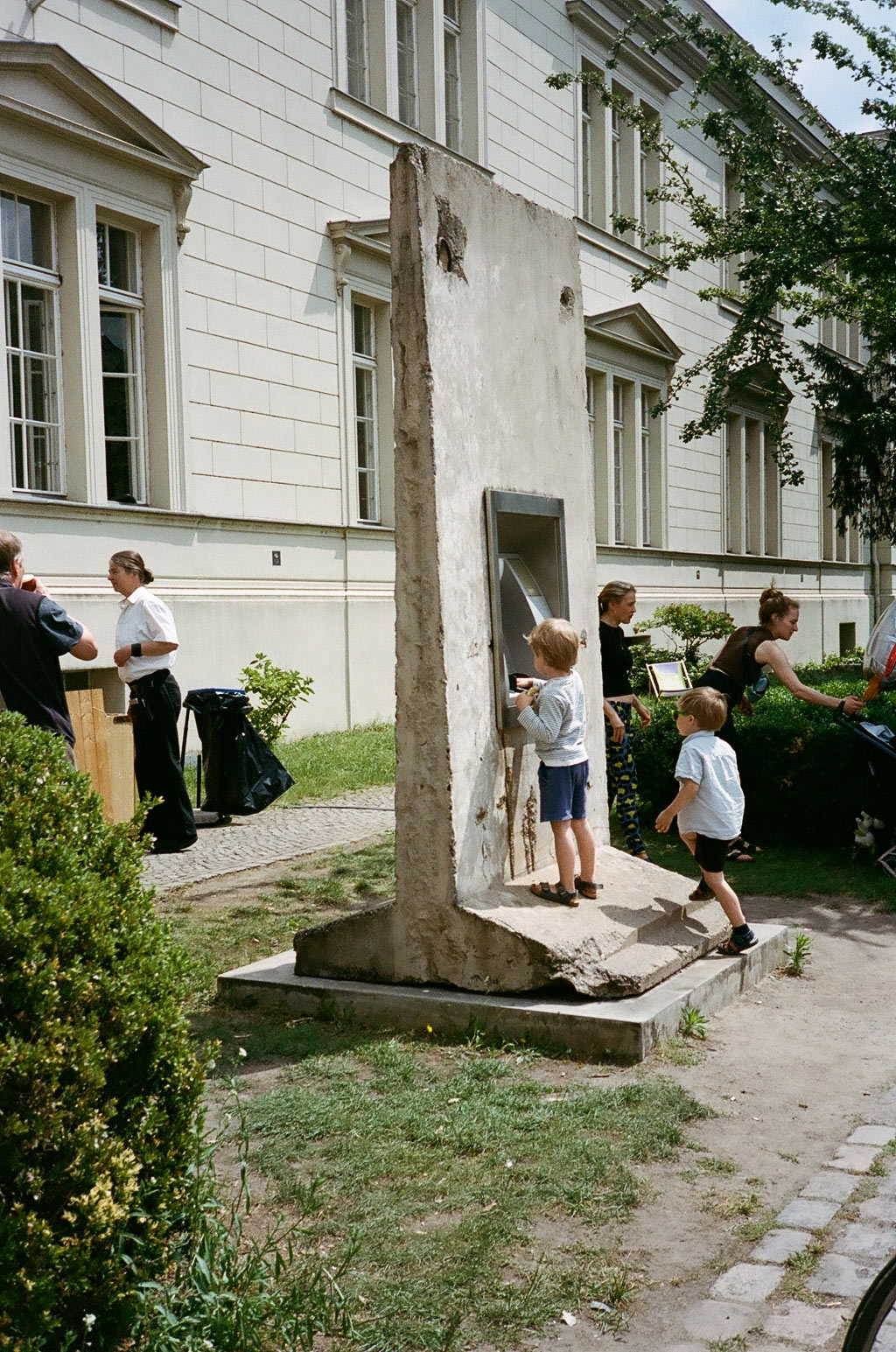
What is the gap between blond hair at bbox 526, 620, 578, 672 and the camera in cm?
571

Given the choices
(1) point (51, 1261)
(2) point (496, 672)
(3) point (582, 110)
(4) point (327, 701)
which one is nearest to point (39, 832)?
(1) point (51, 1261)

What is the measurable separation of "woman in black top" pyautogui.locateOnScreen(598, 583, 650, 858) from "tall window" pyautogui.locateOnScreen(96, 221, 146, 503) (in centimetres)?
624

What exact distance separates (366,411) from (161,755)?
873 centimetres

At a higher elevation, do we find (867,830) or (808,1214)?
(867,830)

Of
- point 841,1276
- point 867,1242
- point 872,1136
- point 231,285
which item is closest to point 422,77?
point 231,285

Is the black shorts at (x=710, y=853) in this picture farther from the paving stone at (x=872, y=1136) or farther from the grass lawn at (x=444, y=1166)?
the paving stone at (x=872, y=1136)

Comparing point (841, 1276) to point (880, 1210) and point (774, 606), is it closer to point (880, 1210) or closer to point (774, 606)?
point (880, 1210)

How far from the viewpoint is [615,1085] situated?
4727 millimetres

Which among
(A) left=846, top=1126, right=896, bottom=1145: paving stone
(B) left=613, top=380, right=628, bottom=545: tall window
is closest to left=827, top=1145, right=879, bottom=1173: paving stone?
(A) left=846, top=1126, right=896, bottom=1145: paving stone

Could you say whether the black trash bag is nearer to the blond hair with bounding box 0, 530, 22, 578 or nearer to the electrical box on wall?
the blond hair with bounding box 0, 530, 22, 578

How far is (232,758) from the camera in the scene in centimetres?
1028

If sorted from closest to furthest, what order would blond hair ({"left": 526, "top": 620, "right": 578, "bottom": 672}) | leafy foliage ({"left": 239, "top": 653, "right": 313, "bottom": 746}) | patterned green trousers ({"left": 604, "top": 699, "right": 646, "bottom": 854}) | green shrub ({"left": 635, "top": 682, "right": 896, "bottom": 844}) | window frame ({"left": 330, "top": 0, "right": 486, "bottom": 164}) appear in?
blond hair ({"left": 526, "top": 620, "right": 578, "bottom": 672}) < patterned green trousers ({"left": 604, "top": 699, "right": 646, "bottom": 854}) < green shrub ({"left": 635, "top": 682, "right": 896, "bottom": 844}) < leafy foliage ({"left": 239, "top": 653, "right": 313, "bottom": 746}) < window frame ({"left": 330, "top": 0, "right": 486, "bottom": 164})

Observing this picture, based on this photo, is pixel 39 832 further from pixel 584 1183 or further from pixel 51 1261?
pixel 584 1183

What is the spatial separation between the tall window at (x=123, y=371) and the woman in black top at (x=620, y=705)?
6.24m
